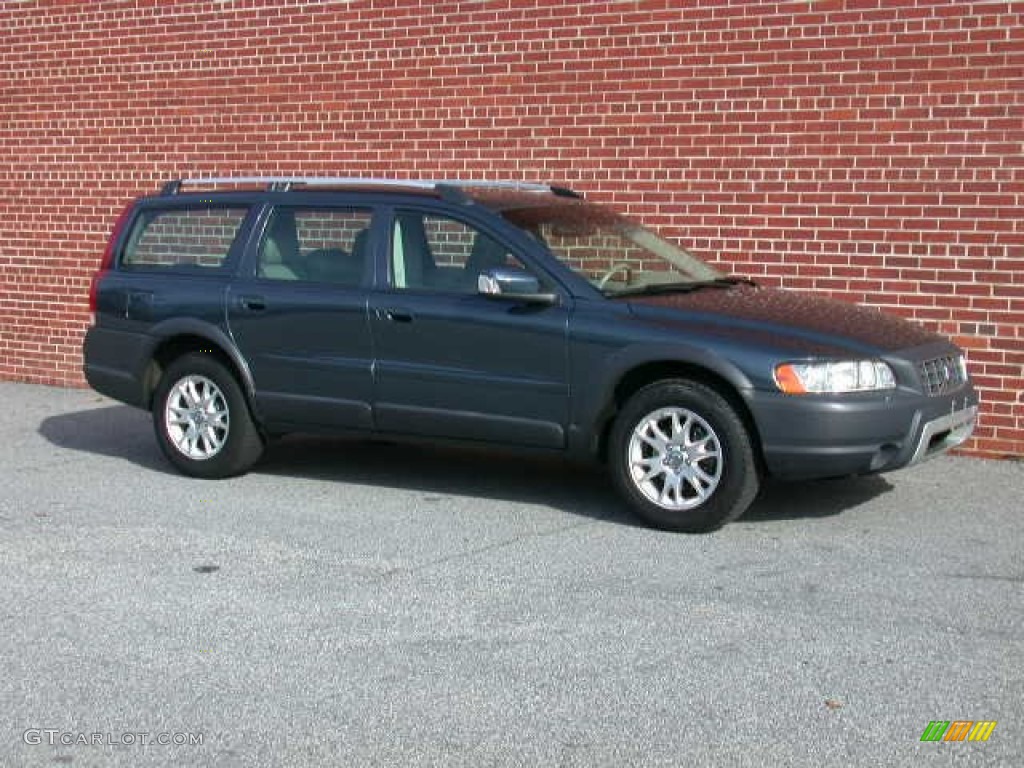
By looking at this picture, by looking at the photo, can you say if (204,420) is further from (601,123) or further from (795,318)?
(601,123)

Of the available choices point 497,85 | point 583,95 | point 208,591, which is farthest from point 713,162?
point 208,591

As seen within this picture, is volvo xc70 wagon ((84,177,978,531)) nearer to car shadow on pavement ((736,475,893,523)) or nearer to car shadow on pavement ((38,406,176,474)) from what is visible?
car shadow on pavement ((736,475,893,523))

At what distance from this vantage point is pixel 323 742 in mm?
4812

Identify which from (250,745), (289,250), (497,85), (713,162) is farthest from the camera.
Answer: (497,85)

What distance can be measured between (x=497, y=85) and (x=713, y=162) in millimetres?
1788

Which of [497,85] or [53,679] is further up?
[497,85]

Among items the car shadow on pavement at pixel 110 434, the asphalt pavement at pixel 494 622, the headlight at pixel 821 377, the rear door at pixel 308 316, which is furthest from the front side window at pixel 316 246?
the headlight at pixel 821 377

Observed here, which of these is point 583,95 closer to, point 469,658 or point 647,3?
point 647,3

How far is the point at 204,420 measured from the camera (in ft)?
29.9

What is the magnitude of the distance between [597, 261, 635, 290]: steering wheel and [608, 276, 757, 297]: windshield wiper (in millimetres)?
85

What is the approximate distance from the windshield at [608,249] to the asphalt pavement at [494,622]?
1.21 m

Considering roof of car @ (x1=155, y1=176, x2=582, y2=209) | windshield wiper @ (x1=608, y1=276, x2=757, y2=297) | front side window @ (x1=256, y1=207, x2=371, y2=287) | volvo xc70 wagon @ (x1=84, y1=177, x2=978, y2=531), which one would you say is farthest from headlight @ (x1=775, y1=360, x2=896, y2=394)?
front side window @ (x1=256, y1=207, x2=371, y2=287)

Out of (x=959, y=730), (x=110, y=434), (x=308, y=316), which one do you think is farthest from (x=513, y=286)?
(x=110, y=434)

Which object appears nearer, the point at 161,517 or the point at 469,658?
the point at 469,658
